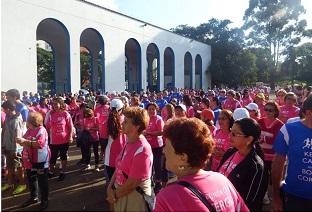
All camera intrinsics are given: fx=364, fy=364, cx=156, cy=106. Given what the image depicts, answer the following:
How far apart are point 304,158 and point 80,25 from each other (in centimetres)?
1952

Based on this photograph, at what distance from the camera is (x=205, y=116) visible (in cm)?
623

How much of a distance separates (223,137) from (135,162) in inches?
73.8

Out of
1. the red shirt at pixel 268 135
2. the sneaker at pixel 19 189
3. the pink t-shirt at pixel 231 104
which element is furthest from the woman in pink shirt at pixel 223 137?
the pink t-shirt at pixel 231 104

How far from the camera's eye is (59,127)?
7.79 meters

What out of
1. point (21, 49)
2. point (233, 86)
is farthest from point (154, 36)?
point (233, 86)

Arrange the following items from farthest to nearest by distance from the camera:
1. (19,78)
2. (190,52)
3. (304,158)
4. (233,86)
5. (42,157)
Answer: (233,86), (190,52), (19,78), (42,157), (304,158)

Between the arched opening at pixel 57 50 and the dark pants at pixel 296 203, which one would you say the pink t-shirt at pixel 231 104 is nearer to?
the dark pants at pixel 296 203

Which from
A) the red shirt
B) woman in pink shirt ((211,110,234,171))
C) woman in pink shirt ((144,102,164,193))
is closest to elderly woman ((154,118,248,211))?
woman in pink shirt ((211,110,234,171))

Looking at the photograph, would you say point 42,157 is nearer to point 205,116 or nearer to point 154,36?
point 205,116

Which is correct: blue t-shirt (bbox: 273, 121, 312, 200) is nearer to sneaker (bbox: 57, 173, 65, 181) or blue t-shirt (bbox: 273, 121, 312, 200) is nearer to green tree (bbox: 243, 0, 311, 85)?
sneaker (bbox: 57, 173, 65, 181)

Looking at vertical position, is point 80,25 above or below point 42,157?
above

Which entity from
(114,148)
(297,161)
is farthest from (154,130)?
(297,161)

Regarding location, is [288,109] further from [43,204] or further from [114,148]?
[43,204]

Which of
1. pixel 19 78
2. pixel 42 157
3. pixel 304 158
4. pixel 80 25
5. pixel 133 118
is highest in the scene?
pixel 80 25
